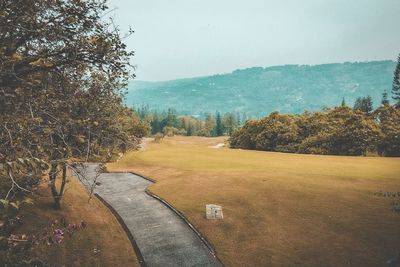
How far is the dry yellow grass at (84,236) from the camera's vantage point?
16.7 m

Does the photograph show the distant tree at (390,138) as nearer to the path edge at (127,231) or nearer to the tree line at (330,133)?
the tree line at (330,133)

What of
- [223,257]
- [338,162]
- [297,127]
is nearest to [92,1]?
[223,257]

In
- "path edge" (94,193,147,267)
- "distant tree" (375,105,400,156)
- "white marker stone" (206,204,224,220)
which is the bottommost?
"path edge" (94,193,147,267)

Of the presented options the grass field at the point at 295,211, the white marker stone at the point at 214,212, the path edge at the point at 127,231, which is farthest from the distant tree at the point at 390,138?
the path edge at the point at 127,231

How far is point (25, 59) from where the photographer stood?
10.0 meters

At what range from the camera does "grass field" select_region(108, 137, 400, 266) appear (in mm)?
16672

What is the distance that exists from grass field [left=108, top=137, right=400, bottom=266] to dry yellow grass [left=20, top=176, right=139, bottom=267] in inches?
176

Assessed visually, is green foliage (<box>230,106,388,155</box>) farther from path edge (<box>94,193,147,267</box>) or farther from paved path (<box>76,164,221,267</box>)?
path edge (<box>94,193,147,267</box>)

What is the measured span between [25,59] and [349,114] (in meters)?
61.5

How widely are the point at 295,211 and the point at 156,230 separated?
865 cm

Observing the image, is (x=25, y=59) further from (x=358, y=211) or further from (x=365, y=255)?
(x=358, y=211)

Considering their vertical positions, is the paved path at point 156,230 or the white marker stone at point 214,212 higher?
the white marker stone at point 214,212

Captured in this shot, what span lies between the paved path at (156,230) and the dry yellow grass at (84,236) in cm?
83

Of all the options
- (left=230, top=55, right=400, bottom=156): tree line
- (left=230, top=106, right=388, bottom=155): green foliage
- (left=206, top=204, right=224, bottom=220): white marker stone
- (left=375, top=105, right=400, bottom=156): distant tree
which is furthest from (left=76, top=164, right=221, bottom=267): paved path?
(left=375, top=105, right=400, bottom=156): distant tree
